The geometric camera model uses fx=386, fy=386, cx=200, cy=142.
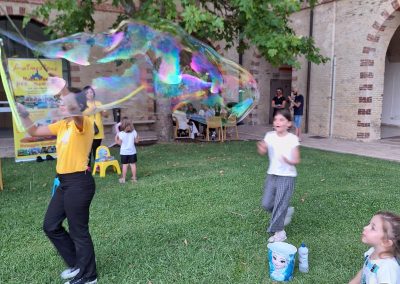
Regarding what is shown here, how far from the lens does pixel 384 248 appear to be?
2.53 metres

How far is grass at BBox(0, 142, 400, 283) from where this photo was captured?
3695mm

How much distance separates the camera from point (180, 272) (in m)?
3.64

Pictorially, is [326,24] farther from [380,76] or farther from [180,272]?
[180,272]

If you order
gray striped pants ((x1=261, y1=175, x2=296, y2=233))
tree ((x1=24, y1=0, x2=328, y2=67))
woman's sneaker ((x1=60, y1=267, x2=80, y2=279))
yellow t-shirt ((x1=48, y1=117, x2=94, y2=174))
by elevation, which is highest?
tree ((x1=24, y1=0, x2=328, y2=67))

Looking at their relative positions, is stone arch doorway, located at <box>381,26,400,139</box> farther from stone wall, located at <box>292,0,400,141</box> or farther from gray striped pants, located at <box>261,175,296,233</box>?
gray striped pants, located at <box>261,175,296,233</box>

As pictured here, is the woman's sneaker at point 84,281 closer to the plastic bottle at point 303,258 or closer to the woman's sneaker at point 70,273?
the woman's sneaker at point 70,273

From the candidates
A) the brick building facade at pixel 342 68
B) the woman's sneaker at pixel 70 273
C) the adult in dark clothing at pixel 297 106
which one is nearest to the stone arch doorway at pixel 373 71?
the brick building facade at pixel 342 68

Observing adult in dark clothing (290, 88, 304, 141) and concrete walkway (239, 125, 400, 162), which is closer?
concrete walkway (239, 125, 400, 162)

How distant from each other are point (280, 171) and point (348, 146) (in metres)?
8.84

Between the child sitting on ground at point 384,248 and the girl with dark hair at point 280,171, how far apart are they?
1516 millimetres

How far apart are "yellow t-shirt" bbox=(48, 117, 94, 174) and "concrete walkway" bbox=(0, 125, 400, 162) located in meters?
8.22

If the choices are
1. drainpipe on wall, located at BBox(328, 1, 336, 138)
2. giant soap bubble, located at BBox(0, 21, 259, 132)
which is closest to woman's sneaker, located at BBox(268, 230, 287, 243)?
giant soap bubble, located at BBox(0, 21, 259, 132)

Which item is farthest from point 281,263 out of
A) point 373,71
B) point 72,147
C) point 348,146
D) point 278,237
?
point 373,71

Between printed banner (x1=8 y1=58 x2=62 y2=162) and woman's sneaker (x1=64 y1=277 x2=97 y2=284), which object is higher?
printed banner (x1=8 y1=58 x2=62 y2=162)
